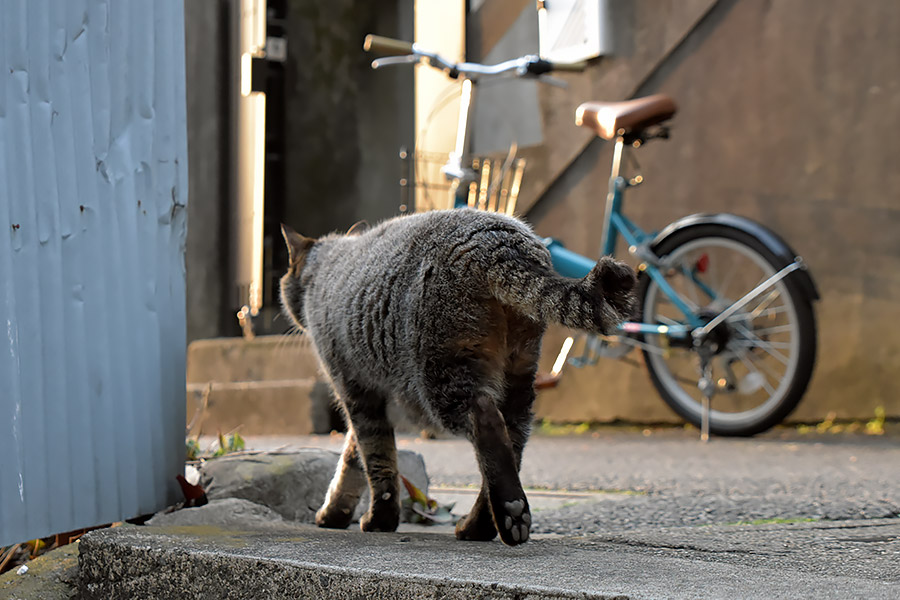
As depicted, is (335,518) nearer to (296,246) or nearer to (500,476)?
(500,476)

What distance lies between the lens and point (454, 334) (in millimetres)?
2127

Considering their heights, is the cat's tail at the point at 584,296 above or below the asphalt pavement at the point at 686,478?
above

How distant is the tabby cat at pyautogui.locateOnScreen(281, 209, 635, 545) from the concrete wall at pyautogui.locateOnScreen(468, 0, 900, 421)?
297cm

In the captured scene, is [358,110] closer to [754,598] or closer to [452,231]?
[452,231]

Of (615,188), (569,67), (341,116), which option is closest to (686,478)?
(615,188)

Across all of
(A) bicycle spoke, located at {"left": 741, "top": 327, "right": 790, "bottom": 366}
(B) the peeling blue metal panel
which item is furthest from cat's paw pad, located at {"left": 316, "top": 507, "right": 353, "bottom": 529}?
(A) bicycle spoke, located at {"left": 741, "top": 327, "right": 790, "bottom": 366}

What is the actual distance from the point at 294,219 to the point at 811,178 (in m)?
3.88

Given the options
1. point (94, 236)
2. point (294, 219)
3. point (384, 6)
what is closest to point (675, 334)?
point (94, 236)

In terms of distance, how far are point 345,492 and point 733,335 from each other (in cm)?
244

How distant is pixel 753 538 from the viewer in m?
2.17

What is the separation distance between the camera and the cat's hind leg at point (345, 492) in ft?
8.80

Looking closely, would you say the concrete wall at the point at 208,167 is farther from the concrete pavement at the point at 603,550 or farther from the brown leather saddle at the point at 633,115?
the concrete pavement at the point at 603,550

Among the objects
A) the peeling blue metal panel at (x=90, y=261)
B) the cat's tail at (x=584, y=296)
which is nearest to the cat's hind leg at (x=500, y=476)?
the cat's tail at (x=584, y=296)

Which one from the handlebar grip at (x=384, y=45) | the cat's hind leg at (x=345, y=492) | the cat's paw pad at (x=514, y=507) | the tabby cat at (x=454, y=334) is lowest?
the cat's hind leg at (x=345, y=492)
